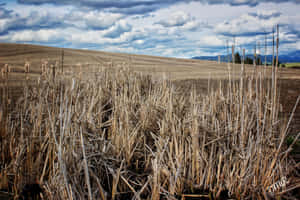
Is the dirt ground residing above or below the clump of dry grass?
above

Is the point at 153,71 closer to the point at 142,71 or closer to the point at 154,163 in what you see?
the point at 142,71

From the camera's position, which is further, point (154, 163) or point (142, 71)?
point (142, 71)

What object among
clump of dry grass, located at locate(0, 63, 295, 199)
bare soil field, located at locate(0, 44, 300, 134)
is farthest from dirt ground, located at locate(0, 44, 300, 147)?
clump of dry grass, located at locate(0, 63, 295, 199)

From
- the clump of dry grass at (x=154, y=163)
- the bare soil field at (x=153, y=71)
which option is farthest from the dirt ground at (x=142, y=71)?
the clump of dry grass at (x=154, y=163)

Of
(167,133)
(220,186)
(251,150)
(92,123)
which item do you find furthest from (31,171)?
(251,150)

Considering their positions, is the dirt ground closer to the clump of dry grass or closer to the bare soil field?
the bare soil field

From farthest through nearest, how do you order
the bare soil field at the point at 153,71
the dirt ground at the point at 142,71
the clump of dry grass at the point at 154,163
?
1. the bare soil field at the point at 153,71
2. the dirt ground at the point at 142,71
3. the clump of dry grass at the point at 154,163

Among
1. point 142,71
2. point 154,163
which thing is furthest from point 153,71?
point 154,163

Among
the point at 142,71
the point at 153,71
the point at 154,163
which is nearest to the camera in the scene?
the point at 154,163

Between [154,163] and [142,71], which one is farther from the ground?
[142,71]

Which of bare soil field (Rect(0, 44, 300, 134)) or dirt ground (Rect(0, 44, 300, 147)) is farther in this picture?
bare soil field (Rect(0, 44, 300, 134))

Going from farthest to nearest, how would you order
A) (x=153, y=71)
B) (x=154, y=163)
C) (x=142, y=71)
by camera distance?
(x=142, y=71), (x=153, y=71), (x=154, y=163)

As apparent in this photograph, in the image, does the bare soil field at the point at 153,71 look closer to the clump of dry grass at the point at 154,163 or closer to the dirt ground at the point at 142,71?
the dirt ground at the point at 142,71

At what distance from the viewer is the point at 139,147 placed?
8.73 ft
